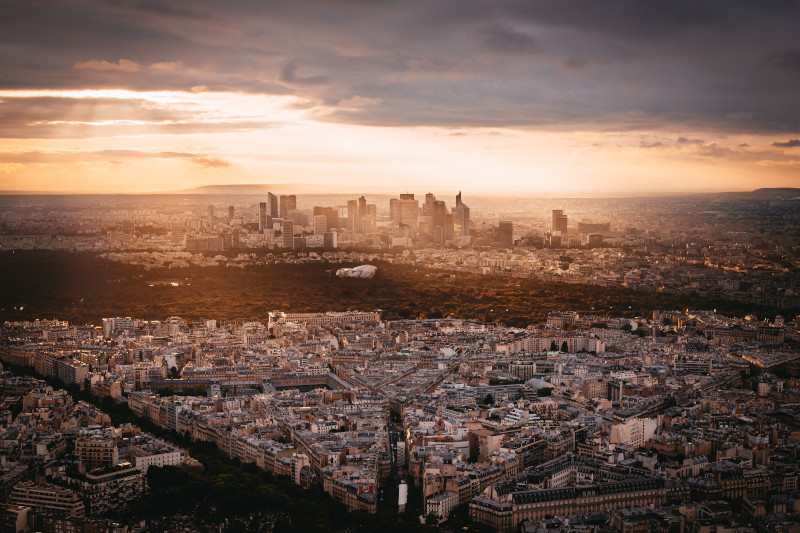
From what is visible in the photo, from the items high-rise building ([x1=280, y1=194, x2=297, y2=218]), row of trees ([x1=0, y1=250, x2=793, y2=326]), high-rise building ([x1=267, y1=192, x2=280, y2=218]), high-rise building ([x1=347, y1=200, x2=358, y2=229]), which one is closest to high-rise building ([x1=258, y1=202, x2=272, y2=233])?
high-rise building ([x1=267, y1=192, x2=280, y2=218])

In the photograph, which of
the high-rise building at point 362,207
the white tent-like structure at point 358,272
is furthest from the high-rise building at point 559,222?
the white tent-like structure at point 358,272

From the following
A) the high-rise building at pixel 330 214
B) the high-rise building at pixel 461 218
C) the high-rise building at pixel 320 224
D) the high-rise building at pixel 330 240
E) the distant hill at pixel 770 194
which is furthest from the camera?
the high-rise building at pixel 330 214

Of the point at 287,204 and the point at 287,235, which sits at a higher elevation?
the point at 287,204

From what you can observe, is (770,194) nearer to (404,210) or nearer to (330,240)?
(330,240)

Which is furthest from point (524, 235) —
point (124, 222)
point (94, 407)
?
point (94, 407)

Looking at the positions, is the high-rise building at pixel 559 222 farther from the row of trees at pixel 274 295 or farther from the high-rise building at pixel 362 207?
the row of trees at pixel 274 295

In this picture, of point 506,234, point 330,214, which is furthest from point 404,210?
point 506,234
